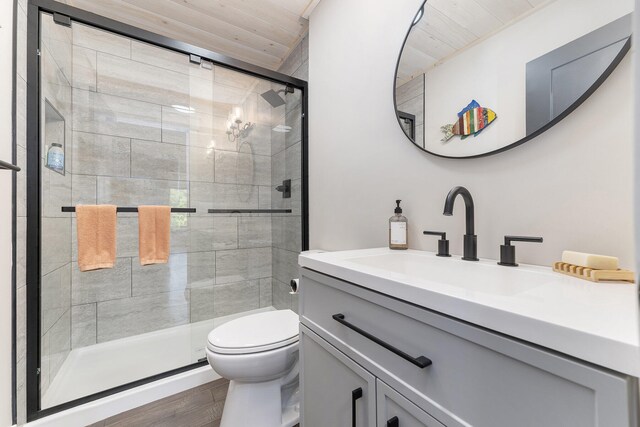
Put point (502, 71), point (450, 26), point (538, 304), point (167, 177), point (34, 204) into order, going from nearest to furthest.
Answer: point (538, 304) < point (502, 71) < point (450, 26) < point (34, 204) < point (167, 177)

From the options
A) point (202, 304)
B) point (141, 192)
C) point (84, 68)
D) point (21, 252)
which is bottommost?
point (202, 304)

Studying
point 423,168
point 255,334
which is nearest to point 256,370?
point 255,334

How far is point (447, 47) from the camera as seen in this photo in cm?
103

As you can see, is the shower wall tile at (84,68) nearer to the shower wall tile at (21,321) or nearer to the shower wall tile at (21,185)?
the shower wall tile at (21,185)

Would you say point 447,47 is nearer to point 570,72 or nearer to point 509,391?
point 570,72

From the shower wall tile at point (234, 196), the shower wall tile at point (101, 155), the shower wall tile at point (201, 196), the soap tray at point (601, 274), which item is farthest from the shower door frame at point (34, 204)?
the soap tray at point (601, 274)

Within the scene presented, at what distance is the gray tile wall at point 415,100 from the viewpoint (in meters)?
1.11

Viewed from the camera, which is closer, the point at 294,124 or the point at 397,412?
the point at 397,412

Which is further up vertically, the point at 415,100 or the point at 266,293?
the point at 415,100

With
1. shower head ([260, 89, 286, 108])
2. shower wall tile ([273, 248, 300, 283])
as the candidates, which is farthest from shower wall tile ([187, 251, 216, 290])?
shower head ([260, 89, 286, 108])

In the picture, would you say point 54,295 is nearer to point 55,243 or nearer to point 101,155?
point 55,243

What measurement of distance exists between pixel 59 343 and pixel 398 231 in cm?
199

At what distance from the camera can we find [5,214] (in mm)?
1092

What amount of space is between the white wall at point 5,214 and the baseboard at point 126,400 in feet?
0.61
